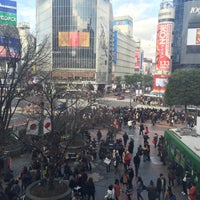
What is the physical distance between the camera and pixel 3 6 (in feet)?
221

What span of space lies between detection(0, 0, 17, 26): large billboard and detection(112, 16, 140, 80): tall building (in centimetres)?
4576

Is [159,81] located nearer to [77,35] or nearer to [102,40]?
[102,40]

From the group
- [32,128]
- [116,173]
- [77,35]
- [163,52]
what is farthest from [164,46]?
[32,128]

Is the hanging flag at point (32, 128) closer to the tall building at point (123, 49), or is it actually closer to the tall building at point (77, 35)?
the tall building at point (77, 35)

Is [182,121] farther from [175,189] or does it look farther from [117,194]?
[117,194]

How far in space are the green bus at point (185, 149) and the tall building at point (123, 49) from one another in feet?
300

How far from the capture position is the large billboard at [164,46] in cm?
6569

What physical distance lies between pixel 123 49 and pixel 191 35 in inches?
2404

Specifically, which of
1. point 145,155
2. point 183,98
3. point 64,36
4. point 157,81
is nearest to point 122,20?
point 64,36

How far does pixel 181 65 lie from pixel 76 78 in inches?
1129

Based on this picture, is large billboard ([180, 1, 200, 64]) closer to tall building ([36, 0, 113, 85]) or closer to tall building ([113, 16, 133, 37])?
tall building ([36, 0, 113, 85])

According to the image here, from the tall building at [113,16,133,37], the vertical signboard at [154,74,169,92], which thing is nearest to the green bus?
the vertical signboard at [154,74,169,92]

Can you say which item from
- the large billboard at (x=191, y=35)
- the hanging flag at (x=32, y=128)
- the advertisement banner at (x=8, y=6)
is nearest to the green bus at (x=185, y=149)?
the hanging flag at (x=32, y=128)

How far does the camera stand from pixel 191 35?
204 feet
